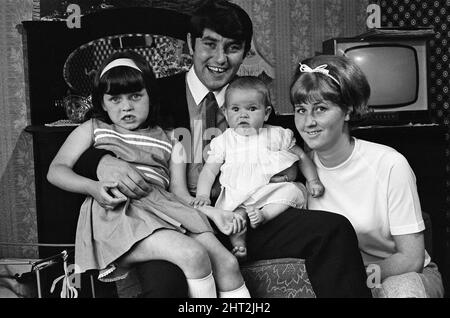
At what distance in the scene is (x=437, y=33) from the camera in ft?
4.64

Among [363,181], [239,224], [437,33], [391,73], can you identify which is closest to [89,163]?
[239,224]

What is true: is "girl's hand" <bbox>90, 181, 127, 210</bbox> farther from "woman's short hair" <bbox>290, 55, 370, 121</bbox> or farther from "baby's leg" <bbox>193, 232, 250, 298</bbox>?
"woman's short hair" <bbox>290, 55, 370, 121</bbox>

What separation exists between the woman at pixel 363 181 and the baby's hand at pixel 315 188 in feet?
0.04

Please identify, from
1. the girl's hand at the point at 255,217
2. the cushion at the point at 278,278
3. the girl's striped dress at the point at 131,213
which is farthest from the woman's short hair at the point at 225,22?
the cushion at the point at 278,278

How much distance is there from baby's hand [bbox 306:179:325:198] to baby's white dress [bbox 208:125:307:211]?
0.06 ft

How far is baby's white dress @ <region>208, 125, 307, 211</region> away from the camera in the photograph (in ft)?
3.64

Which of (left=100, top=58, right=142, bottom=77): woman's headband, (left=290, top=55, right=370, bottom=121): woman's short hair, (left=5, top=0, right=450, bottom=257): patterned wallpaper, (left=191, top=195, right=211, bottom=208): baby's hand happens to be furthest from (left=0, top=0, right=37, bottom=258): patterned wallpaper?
(left=290, top=55, right=370, bottom=121): woman's short hair

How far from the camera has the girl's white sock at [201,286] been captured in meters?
0.98

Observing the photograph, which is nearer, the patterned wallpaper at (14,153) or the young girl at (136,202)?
the young girl at (136,202)

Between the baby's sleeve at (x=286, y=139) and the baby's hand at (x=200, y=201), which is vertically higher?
the baby's sleeve at (x=286, y=139)

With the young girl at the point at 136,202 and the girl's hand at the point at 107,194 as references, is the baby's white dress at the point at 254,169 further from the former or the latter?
the girl's hand at the point at 107,194

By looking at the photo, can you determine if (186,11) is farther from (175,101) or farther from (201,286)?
(201,286)

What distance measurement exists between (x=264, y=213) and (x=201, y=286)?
21 centimetres
